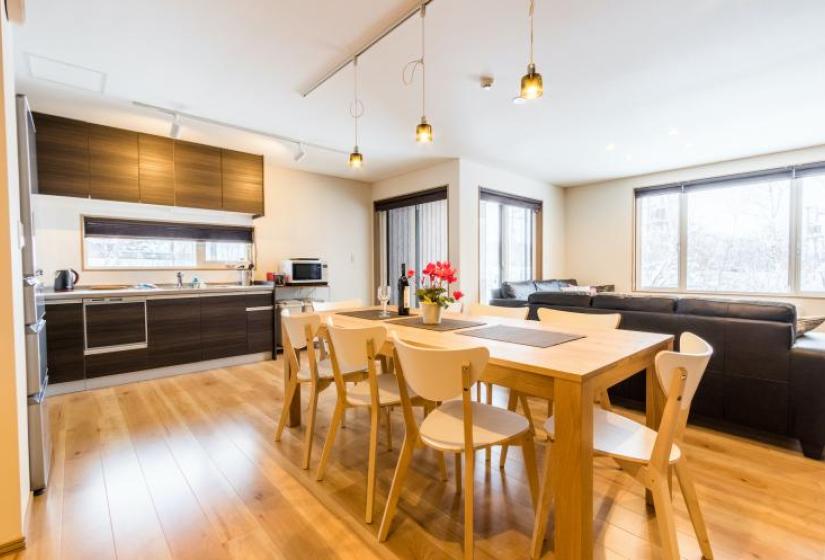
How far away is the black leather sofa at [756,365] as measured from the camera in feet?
7.29

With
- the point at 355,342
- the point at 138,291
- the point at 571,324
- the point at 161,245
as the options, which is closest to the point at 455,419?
the point at 355,342

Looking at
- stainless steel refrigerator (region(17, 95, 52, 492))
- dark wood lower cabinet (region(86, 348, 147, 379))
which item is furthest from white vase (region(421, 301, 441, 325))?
dark wood lower cabinet (region(86, 348, 147, 379))

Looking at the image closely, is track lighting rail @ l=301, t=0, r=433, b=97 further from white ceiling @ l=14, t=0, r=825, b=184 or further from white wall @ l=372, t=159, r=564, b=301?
white wall @ l=372, t=159, r=564, b=301

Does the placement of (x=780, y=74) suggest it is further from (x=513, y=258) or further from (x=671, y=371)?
(x=513, y=258)

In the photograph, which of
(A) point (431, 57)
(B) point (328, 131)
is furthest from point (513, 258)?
(A) point (431, 57)

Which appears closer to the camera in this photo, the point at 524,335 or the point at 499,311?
the point at 524,335

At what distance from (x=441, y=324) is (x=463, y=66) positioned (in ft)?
6.14

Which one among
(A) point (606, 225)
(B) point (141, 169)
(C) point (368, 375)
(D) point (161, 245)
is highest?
(B) point (141, 169)

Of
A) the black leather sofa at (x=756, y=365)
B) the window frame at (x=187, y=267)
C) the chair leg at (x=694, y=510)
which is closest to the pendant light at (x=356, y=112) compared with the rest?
the window frame at (x=187, y=267)

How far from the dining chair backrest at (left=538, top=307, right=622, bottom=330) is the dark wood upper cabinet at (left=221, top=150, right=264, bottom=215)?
3.77m

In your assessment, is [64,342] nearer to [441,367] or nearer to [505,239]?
[441,367]

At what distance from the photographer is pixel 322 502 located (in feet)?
6.03

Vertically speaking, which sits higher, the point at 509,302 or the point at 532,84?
the point at 532,84

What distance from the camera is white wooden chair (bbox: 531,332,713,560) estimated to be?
124 centimetres
